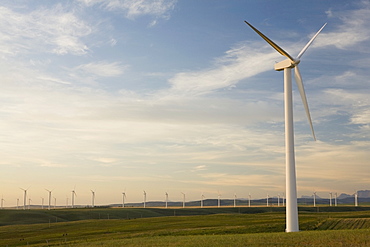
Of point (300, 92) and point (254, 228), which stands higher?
point (300, 92)

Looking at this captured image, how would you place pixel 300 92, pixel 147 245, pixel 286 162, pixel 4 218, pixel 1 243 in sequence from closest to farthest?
pixel 147 245 < pixel 286 162 < pixel 300 92 < pixel 1 243 < pixel 4 218

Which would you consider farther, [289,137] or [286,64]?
[286,64]

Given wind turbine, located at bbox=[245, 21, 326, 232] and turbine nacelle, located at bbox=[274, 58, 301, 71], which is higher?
turbine nacelle, located at bbox=[274, 58, 301, 71]

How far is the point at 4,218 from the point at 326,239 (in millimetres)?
141327

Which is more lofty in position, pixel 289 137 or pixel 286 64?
pixel 286 64

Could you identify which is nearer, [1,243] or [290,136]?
[290,136]

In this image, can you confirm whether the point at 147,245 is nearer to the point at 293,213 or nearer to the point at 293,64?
the point at 293,213

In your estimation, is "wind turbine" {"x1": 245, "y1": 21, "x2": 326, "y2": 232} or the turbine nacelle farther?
the turbine nacelle

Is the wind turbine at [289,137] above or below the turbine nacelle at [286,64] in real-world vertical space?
below

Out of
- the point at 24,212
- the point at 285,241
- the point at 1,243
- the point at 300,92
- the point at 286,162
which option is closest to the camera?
the point at 285,241

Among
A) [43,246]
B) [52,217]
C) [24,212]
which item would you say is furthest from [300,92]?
[24,212]

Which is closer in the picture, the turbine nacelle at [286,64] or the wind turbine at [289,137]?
the wind turbine at [289,137]

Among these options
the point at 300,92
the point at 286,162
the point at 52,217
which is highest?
the point at 300,92

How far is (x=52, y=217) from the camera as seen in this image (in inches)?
6619
